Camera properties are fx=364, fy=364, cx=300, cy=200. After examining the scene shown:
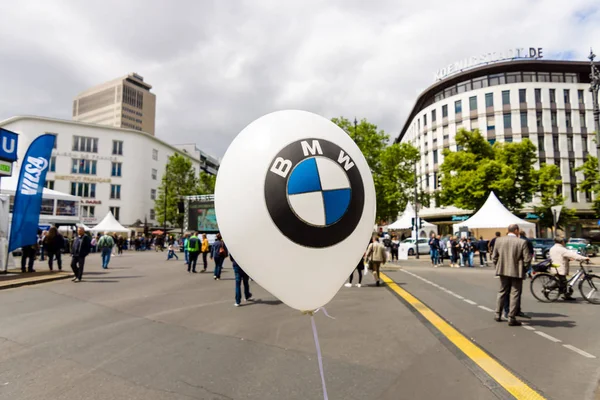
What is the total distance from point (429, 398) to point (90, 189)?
53661 millimetres

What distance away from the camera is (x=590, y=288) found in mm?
8742

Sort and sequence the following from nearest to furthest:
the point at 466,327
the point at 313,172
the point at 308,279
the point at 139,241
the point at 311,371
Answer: the point at 313,172
the point at 308,279
the point at 311,371
the point at 466,327
the point at 139,241

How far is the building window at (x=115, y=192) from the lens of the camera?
49312mm

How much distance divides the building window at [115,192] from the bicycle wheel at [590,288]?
169 ft

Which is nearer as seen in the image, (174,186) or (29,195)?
(29,195)

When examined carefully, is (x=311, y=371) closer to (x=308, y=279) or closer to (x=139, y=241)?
(x=308, y=279)

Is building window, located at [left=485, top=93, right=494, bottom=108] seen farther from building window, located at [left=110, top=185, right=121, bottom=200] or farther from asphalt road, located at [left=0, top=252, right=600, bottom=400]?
building window, located at [left=110, top=185, right=121, bottom=200]

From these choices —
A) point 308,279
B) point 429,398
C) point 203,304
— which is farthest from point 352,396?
point 203,304

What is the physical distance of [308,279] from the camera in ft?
8.19

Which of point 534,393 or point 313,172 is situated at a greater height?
point 313,172

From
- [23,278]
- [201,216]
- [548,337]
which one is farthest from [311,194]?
[201,216]

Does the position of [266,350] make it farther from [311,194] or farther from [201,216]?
[201,216]

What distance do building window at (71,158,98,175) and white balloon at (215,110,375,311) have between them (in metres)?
53.7

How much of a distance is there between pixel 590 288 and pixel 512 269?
4038mm
